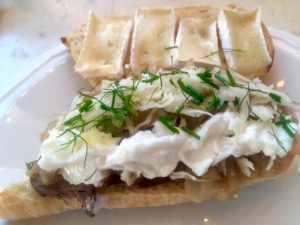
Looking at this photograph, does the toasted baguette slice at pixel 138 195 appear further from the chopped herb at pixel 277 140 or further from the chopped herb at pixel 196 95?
the chopped herb at pixel 196 95

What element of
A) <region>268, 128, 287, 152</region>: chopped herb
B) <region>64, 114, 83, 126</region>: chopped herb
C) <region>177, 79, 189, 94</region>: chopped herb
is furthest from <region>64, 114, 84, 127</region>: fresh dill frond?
<region>268, 128, 287, 152</region>: chopped herb

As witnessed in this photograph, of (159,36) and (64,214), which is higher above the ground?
(159,36)

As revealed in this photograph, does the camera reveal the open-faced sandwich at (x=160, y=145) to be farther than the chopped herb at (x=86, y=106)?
No

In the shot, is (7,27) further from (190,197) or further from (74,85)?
(190,197)

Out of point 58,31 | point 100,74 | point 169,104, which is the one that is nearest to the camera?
point 169,104

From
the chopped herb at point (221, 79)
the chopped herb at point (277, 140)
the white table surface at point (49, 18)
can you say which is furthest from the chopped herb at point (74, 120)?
the white table surface at point (49, 18)

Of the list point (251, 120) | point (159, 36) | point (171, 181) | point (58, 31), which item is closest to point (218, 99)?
point (251, 120)
